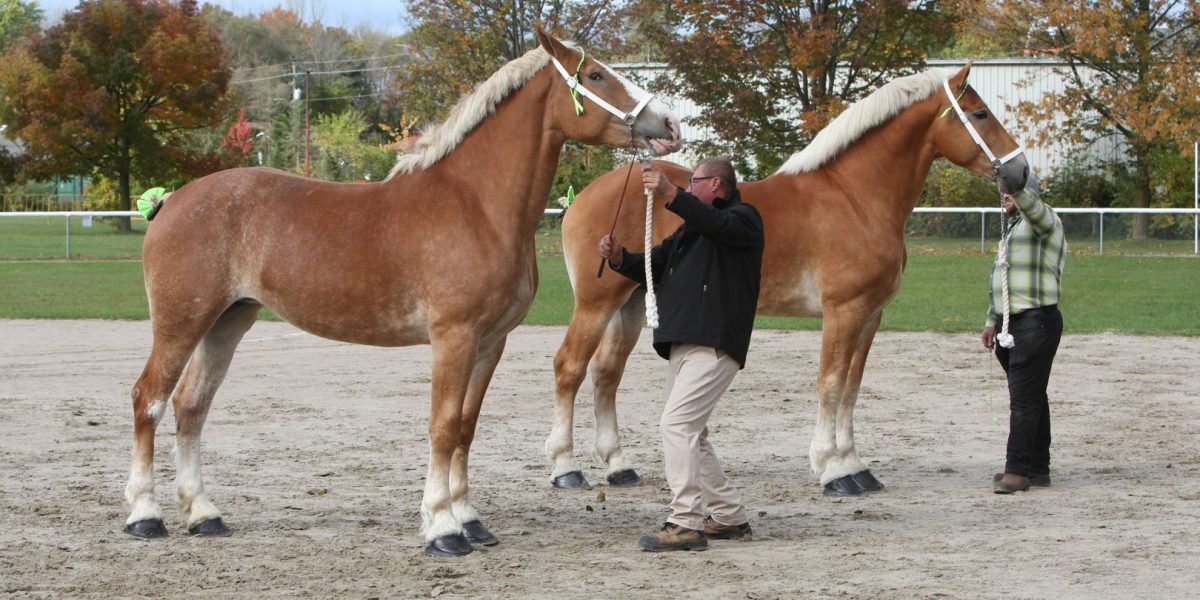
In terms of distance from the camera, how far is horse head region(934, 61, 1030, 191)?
7.36 meters

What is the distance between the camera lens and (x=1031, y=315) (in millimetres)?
7184

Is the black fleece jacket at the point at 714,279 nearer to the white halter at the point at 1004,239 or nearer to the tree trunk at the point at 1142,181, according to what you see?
the white halter at the point at 1004,239

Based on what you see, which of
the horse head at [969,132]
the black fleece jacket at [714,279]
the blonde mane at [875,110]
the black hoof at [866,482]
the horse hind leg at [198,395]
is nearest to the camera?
the black fleece jacket at [714,279]

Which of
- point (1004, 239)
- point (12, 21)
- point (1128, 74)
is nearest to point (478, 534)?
point (1004, 239)

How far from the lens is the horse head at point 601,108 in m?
5.71

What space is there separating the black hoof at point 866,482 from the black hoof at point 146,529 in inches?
143

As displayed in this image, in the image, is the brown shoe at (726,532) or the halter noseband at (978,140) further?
the halter noseband at (978,140)

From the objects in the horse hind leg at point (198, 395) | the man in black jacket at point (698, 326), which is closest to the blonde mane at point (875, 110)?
the man in black jacket at point (698, 326)

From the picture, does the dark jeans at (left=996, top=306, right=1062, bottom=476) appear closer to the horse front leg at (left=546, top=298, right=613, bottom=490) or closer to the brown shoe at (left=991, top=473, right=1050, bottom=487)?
the brown shoe at (left=991, top=473, right=1050, bottom=487)

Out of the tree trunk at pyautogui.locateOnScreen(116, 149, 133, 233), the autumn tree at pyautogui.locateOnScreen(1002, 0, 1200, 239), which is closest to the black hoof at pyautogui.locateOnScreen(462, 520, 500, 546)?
the autumn tree at pyautogui.locateOnScreen(1002, 0, 1200, 239)

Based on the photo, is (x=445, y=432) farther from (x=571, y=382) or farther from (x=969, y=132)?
(x=969, y=132)

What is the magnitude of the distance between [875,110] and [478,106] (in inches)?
108

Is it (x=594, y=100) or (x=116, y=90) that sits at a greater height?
(x=116, y=90)

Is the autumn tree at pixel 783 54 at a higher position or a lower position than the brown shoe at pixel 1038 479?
higher
